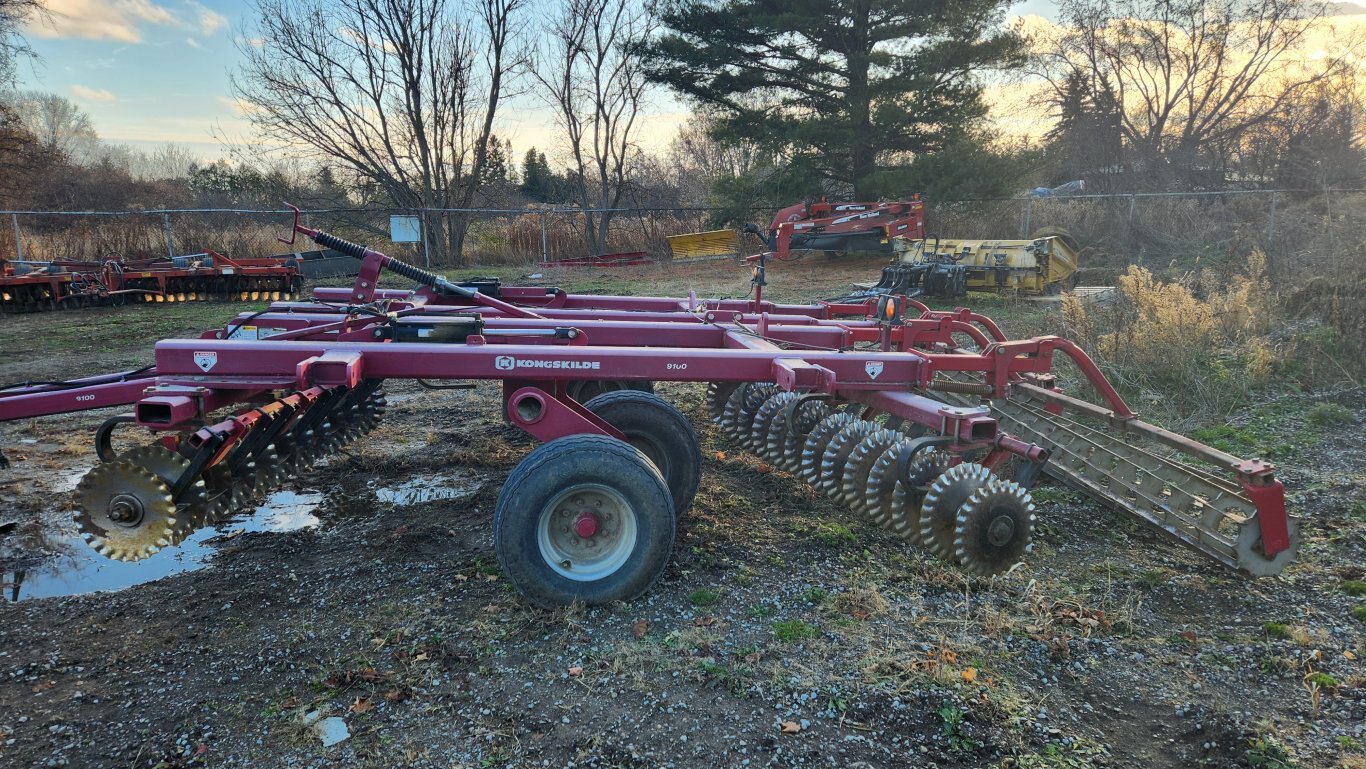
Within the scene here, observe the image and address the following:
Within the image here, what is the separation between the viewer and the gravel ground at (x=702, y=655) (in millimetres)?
2785

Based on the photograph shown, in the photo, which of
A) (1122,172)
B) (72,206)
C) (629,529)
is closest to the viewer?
(629,529)

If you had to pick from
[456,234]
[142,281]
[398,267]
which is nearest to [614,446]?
[398,267]

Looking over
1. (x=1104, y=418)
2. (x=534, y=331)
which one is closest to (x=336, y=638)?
(x=534, y=331)

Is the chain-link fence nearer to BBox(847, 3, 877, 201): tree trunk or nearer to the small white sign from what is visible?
the small white sign

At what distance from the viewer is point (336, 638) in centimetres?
343

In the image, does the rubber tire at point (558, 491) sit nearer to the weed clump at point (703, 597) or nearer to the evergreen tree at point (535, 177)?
the weed clump at point (703, 597)

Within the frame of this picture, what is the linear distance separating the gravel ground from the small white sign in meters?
18.9

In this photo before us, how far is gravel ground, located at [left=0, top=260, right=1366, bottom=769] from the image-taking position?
9.14 ft

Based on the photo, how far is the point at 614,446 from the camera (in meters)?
3.58

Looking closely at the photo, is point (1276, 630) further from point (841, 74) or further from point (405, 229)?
point (405, 229)

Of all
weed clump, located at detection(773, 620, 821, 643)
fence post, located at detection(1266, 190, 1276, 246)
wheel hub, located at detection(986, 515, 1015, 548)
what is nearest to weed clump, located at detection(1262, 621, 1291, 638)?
wheel hub, located at detection(986, 515, 1015, 548)

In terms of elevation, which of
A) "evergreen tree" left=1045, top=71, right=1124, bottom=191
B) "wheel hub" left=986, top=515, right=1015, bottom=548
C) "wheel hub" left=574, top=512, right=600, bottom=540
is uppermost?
"evergreen tree" left=1045, top=71, right=1124, bottom=191

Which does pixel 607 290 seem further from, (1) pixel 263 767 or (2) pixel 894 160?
(1) pixel 263 767

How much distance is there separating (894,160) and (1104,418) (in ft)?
56.3
